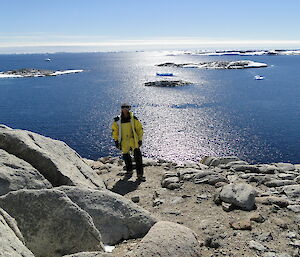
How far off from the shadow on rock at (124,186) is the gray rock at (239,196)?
3.23m

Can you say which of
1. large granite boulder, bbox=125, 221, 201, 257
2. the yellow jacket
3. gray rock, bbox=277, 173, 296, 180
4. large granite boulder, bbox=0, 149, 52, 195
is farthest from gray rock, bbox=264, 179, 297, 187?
large granite boulder, bbox=0, 149, 52, 195

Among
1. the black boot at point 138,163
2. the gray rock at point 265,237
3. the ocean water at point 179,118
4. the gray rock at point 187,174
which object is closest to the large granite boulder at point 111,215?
the gray rock at point 265,237

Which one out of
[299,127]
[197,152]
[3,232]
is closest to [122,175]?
[3,232]

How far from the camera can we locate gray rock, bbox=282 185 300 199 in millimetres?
10297

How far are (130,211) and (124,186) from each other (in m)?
4.26

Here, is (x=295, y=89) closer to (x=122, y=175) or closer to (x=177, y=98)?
(x=177, y=98)

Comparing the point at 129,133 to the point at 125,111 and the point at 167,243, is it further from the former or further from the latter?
the point at 167,243

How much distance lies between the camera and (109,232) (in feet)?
24.1

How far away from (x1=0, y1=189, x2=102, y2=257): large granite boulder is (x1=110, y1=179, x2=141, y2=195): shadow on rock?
16.9 ft

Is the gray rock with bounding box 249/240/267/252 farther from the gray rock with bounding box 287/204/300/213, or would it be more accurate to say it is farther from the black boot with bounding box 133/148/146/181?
the black boot with bounding box 133/148/146/181

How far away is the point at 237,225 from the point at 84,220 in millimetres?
3799

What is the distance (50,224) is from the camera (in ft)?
20.0

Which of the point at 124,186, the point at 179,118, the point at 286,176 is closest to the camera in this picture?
the point at 124,186

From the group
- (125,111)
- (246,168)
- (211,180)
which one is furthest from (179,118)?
(211,180)
